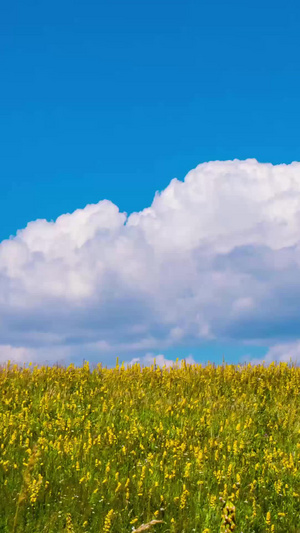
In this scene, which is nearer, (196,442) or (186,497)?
(186,497)

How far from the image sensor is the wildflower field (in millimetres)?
6008

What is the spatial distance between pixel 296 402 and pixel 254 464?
12.1ft

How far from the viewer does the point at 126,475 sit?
22.9 ft

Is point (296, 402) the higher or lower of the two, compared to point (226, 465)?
higher

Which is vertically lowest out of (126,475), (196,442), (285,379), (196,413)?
(126,475)

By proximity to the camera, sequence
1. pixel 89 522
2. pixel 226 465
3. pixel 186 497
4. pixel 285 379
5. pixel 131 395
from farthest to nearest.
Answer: pixel 285 379, pixel 131 395, pixel 226 465, pixel 186 497, pixel 89 522

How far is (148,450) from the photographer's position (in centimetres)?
801

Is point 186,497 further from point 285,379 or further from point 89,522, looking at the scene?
point 285,379

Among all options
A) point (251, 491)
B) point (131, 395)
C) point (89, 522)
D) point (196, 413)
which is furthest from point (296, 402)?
point (89, 522)

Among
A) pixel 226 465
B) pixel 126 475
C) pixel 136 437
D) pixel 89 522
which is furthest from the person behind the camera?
pixel 136 437

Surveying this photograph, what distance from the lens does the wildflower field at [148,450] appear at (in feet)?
19.7

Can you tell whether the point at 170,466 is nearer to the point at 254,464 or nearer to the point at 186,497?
the point at 186,497

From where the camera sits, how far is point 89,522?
580 centimetres

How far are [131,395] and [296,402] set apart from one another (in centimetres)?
328
